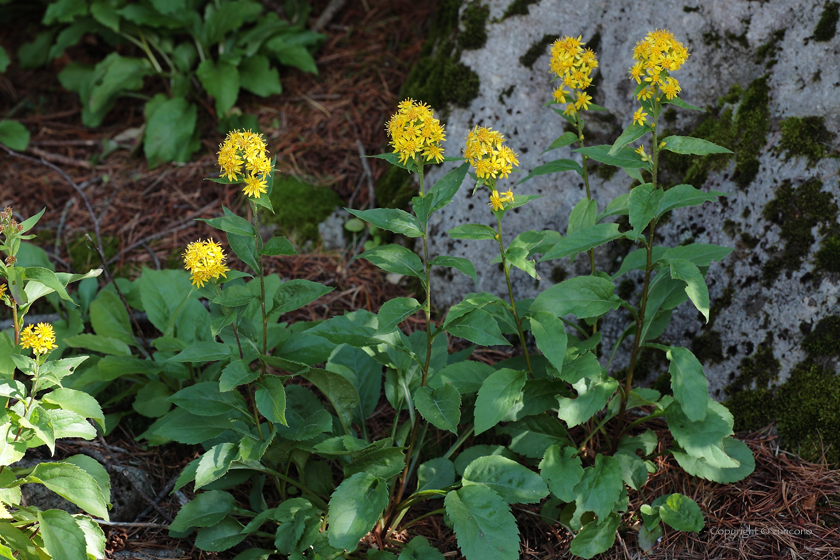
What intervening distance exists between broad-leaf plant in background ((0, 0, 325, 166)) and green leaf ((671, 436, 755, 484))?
3.37 metres

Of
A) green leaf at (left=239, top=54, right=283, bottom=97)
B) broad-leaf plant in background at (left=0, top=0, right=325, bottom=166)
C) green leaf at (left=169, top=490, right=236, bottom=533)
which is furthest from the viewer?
green leaf at (left=239, top=54, right=283, bottom=97)

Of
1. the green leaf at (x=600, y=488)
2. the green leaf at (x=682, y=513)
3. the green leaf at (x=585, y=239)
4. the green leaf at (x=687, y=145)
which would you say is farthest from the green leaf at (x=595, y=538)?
the green leaf at (x=687, y=145)

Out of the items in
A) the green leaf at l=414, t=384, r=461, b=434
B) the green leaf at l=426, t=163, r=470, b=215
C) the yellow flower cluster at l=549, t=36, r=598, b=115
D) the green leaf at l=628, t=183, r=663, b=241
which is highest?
the yellow flower cluster at l=549, t=36, r=598, b=115

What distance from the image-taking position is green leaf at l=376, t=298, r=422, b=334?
7.29ft

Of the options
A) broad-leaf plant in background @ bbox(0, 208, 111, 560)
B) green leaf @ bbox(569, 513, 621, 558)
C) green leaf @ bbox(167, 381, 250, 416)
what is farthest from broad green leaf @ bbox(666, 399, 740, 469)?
broad-leaf plant in background @ bbox(0, 208, 111, 560)

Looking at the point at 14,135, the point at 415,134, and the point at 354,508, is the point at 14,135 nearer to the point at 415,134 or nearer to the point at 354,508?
the point at 415,134

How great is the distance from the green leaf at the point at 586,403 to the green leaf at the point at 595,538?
0.37 metres

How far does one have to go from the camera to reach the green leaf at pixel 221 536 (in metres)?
2.39

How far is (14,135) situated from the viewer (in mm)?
4363

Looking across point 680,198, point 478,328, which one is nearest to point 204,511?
point 478,328

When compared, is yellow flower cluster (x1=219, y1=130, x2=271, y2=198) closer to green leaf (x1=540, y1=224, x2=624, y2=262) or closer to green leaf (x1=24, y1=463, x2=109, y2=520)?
green leaf (x1=540, y1=224, x2=624, y2=262)

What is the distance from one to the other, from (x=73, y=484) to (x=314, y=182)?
236cm

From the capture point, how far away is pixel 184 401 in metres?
2.41

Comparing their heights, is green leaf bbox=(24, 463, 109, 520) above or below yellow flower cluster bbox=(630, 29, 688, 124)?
below
